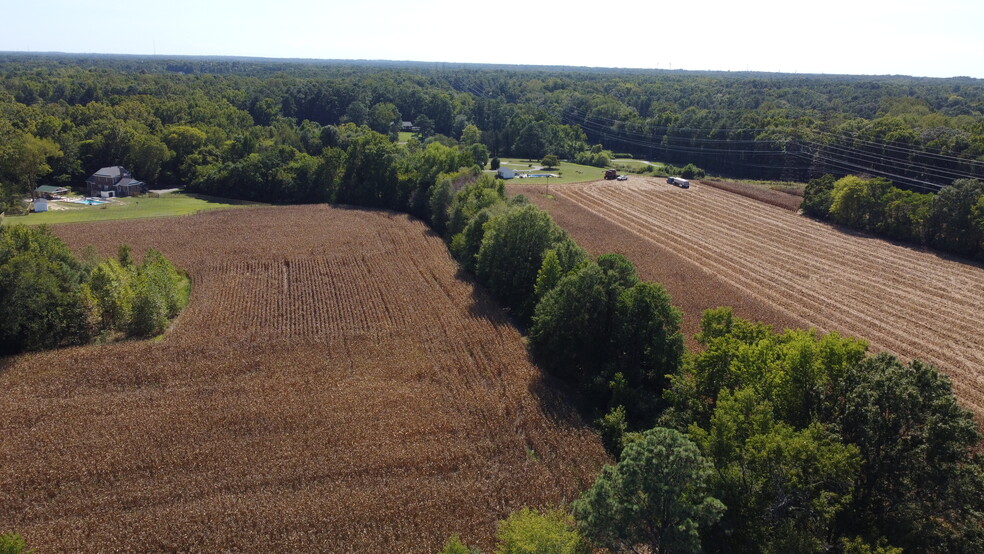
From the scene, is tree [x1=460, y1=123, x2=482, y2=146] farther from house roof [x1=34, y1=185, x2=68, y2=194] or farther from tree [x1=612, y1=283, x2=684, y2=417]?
tree [x1=612, y1=283, x2=684, y2=417]

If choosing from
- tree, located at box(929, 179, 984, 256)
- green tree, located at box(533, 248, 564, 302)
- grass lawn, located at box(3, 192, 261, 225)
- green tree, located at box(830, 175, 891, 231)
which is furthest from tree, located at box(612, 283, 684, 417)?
grass lawn, located at box(3, 192, 261, 225)

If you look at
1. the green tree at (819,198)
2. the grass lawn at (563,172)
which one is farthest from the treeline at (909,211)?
the grass lawn at (563,172)

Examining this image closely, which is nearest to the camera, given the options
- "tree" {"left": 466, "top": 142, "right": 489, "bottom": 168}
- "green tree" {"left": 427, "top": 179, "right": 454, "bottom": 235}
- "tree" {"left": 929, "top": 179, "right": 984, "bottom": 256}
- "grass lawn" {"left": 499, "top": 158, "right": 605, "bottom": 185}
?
"tree" {"left": 929, "top": 179, "right": 984, "bottom": 256}

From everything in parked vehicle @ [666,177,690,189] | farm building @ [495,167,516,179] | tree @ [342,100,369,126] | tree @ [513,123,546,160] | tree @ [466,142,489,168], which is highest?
tree @ [342,100,369,126]

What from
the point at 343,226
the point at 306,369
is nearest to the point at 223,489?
the point at 306,369

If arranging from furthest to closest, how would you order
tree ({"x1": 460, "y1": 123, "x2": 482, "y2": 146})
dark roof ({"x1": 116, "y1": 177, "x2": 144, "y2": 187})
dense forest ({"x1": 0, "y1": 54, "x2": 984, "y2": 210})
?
tree ({"x1": 460, "y1": 123, "x2": 482, "y2": 146}), dark roof ({"x1": 116, "y1": 177, "x2": 144, "y2": 187}), dense forest ({"x1": 0, "y1": 54, "x2": 984, "y2": 210})

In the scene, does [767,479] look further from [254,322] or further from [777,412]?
[254,322]

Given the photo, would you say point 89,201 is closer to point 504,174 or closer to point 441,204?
point 441,204

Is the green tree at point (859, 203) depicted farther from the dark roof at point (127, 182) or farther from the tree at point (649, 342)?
the dark roof at point (127, 182)
